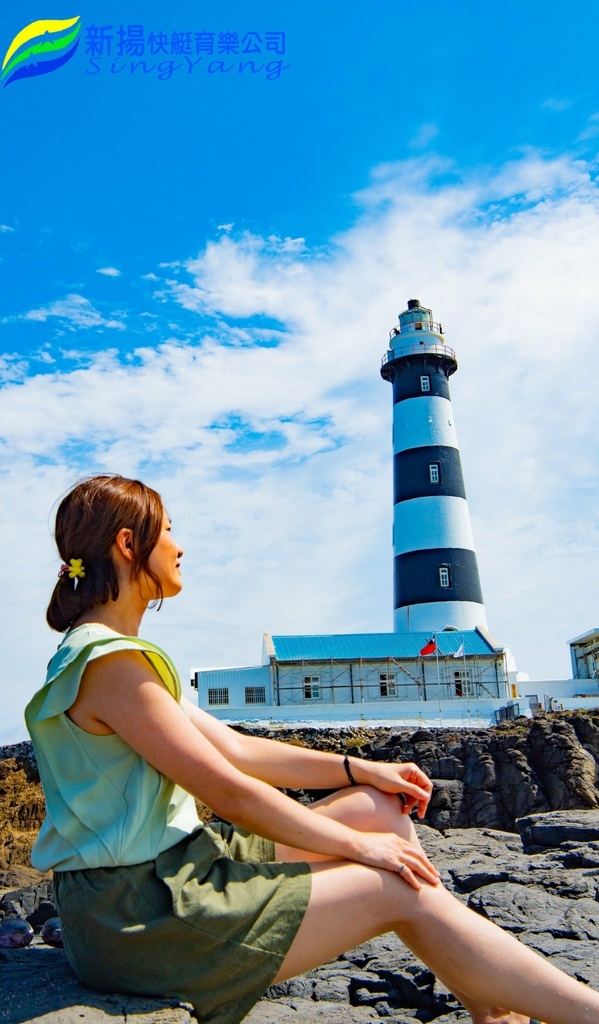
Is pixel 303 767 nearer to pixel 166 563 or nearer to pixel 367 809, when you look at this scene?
pixel 367 809

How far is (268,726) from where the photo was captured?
2730cm

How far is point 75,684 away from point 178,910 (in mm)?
614

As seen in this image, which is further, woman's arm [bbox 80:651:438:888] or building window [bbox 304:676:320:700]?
building window [bbox 304:676:320:700]

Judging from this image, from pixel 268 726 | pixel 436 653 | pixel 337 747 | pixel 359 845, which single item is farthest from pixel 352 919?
pixel 436 653

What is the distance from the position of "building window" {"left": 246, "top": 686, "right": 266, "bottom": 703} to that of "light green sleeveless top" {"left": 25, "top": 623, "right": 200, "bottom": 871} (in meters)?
29.2

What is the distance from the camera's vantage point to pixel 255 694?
102 feet

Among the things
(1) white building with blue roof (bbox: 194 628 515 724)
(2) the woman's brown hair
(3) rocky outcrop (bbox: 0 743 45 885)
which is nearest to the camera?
(2) the woman's brown hair

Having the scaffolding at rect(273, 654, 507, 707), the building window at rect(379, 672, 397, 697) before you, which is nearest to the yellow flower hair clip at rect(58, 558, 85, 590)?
the scaffolding at rect(273, 654, 507, 707)

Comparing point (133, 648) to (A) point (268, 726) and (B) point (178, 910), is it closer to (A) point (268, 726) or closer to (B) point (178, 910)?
(B) point (178, 910)

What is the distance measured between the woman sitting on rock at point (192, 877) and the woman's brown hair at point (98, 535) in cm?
13

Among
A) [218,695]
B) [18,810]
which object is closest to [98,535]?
[18,810]

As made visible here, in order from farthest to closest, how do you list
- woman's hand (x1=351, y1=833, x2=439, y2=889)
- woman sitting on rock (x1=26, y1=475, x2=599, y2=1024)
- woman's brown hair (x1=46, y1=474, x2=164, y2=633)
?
woman's brown hair (x1=46, y1=474, x2=164, y2=633) < woman's hand (x1=351, y1=833, x2=439, y2=889) < woman sitting on rock (x1=26, y1=475, x2=599, y2=1024)

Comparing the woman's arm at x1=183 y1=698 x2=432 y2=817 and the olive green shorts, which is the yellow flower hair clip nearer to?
the woman's arm at x1=183 y1=698 x2=432 y2=817

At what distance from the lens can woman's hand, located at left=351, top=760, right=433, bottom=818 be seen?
2.84m
